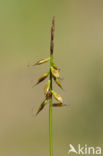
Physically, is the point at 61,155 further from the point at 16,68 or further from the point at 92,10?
the point at 92,10

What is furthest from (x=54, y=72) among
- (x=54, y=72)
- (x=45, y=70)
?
(x=45, y=70)

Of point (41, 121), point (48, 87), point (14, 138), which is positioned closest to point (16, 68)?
point (41, 121)

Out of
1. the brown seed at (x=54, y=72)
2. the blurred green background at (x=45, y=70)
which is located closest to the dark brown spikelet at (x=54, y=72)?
the brown seed at (x=54, y=72)

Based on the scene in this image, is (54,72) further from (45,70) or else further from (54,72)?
(45,70)

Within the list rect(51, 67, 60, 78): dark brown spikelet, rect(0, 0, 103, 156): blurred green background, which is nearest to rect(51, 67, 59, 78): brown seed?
rect(51, 67, 60, 78): dark brown spikelet

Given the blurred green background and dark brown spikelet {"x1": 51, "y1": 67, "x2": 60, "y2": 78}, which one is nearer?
dark brown spikelet {"x1": 51, "y1": 67, "x2": 60, "y2": 78}

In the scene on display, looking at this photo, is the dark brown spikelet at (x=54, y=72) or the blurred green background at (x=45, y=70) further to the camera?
the blurred green background at (x=45, y=70)

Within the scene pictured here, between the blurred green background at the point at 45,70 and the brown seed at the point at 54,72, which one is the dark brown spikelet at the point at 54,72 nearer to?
the brown seed at the point at 54,72

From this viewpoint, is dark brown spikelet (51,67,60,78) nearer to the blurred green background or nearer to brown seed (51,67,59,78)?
brown seed (51,67,59,78)
